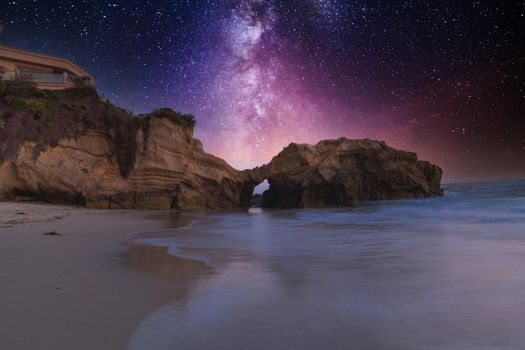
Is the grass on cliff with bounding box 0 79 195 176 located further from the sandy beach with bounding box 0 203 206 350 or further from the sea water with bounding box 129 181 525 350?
the sea water with bounding box 129 181 525 350

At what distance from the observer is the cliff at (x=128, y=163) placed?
682 inches

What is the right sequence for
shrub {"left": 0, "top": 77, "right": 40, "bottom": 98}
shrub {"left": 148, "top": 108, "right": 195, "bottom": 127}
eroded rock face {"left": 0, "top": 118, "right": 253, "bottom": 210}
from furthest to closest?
1. shrub {"left": 148, "top": 108, "right": 195, "bottom": 127}
2. shrub {"left": 0, "top": 77, "right": 40, "bottom": 98}
3. eroded rock face {"left": 0, "top": 118, "right": 253, "bottom": 210}

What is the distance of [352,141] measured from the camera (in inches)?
1044

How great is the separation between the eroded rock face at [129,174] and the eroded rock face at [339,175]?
4357 millimetres

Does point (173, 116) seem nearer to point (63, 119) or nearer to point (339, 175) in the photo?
point (63, 119)

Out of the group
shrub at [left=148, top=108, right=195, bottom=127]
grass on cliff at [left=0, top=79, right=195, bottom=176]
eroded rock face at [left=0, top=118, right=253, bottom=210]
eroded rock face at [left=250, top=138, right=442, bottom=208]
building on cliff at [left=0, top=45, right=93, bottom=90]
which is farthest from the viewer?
building on cliff at [left=0, top=45, right=93, bottom=90]

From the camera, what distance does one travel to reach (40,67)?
2859cm

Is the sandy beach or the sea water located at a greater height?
the sandy beach

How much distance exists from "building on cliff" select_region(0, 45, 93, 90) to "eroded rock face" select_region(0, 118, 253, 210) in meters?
8.79

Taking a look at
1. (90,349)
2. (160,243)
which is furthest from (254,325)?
(160,243)

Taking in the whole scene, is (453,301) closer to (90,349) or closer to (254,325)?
(254,325)

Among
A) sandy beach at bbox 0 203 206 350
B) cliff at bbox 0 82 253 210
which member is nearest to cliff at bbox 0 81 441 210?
cliff at bbox 0 82 253 210

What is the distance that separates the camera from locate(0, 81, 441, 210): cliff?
56.8 feet

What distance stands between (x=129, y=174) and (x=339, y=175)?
1320 centimetres
